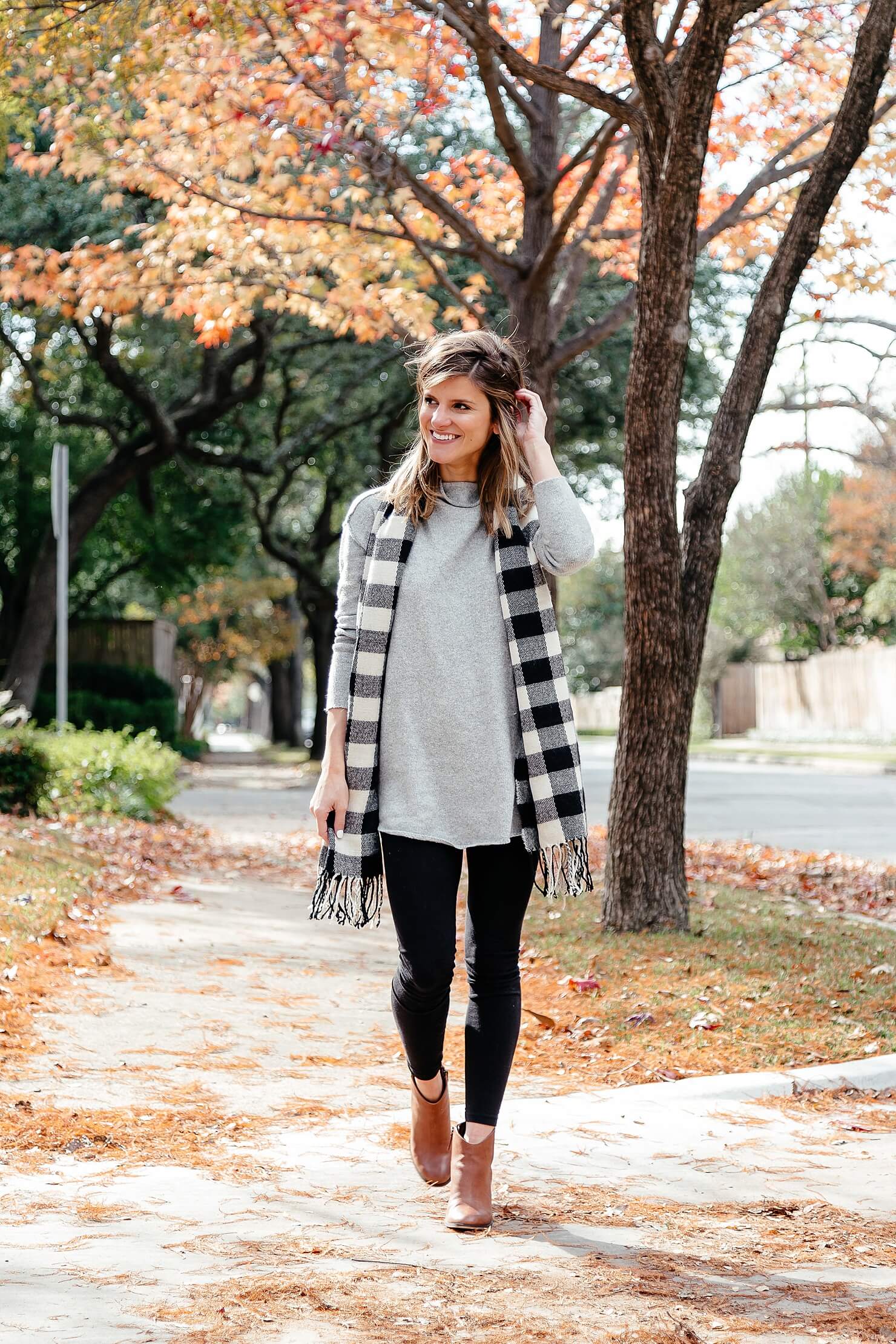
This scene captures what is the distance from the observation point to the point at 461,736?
11.1 feet

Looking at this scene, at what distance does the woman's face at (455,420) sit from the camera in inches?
138

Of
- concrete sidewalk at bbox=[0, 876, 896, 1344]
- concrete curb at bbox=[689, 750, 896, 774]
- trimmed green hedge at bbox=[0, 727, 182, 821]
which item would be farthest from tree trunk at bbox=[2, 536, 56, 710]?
concrete sidewalk at bbox=[0, 876, 896, 1344]

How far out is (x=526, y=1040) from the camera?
5.47 meters

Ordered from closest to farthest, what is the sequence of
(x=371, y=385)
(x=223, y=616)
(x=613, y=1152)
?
(x=613, y=1152) < (x=371, y=385) < (x=223, y=616)

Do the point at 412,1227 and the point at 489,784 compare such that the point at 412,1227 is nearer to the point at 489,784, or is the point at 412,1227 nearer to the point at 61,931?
the point at 489,784

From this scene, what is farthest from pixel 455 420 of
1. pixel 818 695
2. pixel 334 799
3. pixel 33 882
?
pixel 818 695

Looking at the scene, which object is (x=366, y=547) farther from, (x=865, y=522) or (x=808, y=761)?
(x=865, y=522)

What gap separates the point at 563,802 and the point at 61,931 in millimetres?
4322

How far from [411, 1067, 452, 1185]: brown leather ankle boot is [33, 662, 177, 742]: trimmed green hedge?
1885 cm

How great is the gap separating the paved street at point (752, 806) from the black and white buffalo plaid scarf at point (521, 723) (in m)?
8.79

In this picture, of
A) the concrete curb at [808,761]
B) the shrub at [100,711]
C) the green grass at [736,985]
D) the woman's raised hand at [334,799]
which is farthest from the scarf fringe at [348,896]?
the concrete curb at [808,761]

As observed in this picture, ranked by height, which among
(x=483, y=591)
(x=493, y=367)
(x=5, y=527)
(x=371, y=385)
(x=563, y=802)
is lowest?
(x=563, y=802)

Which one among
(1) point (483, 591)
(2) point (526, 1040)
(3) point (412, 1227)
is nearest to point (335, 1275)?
(3) point (412, 1227)

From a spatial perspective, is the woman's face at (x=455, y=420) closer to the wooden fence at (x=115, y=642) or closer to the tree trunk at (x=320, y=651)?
the wooden fence at (x=115, y=642)
